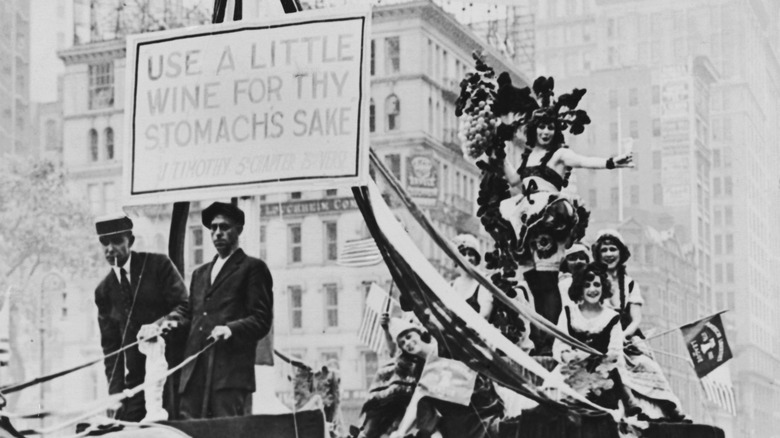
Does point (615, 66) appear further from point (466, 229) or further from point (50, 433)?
point (50, 433)

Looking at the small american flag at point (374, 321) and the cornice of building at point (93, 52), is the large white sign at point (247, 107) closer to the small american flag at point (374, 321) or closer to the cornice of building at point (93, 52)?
the small american flag at point (374, 321)

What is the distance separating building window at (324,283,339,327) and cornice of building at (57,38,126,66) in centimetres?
323

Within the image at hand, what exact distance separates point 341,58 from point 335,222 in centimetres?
220

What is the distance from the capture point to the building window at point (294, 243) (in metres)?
8.27

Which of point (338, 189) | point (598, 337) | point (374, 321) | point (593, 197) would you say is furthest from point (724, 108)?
point (598, 337)

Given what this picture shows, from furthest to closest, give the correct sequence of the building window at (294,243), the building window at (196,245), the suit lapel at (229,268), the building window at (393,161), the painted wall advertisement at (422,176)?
the painted wall advertisement at (422,176), the building window at (393,161), the building window at (294,243), the building window at (196,245), the suit lapel at (229,268)

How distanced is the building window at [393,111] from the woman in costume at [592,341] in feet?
14.1

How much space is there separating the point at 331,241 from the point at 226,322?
253 centimetres

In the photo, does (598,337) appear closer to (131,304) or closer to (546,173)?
(546,173)

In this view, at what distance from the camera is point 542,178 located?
7457 millimetres

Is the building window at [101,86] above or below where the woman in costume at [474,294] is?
above

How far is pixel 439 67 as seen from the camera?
11398 millimetres

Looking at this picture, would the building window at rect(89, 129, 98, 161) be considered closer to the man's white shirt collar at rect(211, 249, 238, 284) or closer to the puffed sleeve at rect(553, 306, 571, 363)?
the man's white shirt collar at rect(211, 249, 238, 284)

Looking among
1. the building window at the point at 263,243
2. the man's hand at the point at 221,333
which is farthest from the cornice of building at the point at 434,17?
the man's hand at the point at 221,333
